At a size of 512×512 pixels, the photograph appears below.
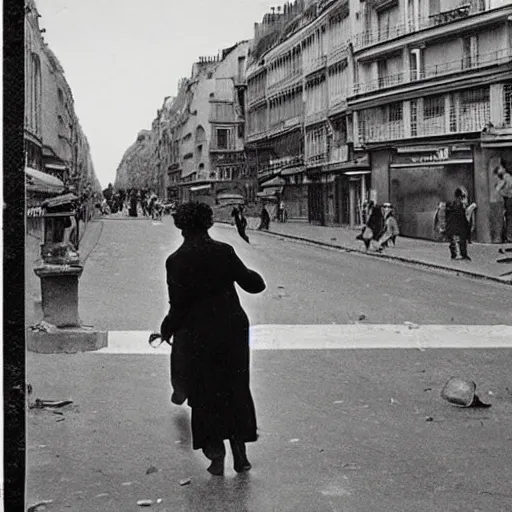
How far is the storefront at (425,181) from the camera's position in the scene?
10.1 feet

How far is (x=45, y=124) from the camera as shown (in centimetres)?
261

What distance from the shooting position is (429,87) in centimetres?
304

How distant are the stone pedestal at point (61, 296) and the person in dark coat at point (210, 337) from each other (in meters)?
0.28

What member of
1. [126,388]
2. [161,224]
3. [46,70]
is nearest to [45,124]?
[46,70]

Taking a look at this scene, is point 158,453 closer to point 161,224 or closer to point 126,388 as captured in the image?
point 126,388

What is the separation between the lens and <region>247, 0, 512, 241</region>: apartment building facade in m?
2.99

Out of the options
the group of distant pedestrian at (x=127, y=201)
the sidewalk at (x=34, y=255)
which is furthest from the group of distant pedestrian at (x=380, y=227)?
the sidewalk at (x=34, y=255)

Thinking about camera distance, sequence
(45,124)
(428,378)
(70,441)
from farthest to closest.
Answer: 1. (428,378)
2. (70,441)
3. (45,124)

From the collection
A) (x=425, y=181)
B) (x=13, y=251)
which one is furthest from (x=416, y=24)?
(x=13, y=251)

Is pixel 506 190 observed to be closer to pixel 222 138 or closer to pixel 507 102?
pixel 507 102

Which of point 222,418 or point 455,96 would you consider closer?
point 222,418

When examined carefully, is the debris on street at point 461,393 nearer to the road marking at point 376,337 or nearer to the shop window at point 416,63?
the road marking at point 376,337

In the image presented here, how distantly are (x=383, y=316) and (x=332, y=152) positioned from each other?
567mm

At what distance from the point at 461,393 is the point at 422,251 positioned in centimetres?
51
